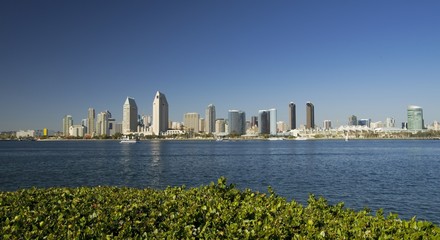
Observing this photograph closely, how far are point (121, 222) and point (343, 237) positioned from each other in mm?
3878

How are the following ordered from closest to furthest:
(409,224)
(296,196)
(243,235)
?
(243,235)
(409,224)
(296,196)

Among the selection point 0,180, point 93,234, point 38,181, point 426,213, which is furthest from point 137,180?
point 93,234

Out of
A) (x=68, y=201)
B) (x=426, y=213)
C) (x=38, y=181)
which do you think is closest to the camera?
(x=68, y=201)

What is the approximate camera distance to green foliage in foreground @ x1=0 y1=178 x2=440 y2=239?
5828 millimetres

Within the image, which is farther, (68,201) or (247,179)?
(247,179)

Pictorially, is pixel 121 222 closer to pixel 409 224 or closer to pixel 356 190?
pixel 409 224

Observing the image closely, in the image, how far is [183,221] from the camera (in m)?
6.62

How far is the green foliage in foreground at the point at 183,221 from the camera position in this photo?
583 centimetres

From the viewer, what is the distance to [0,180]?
41781 millimetres

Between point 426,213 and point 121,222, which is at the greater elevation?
point 121,222

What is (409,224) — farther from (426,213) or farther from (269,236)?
(426,213)

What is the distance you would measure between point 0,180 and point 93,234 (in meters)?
43.3

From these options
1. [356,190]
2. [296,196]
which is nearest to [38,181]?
[296,196]

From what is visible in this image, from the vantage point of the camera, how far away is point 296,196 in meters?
29.7
